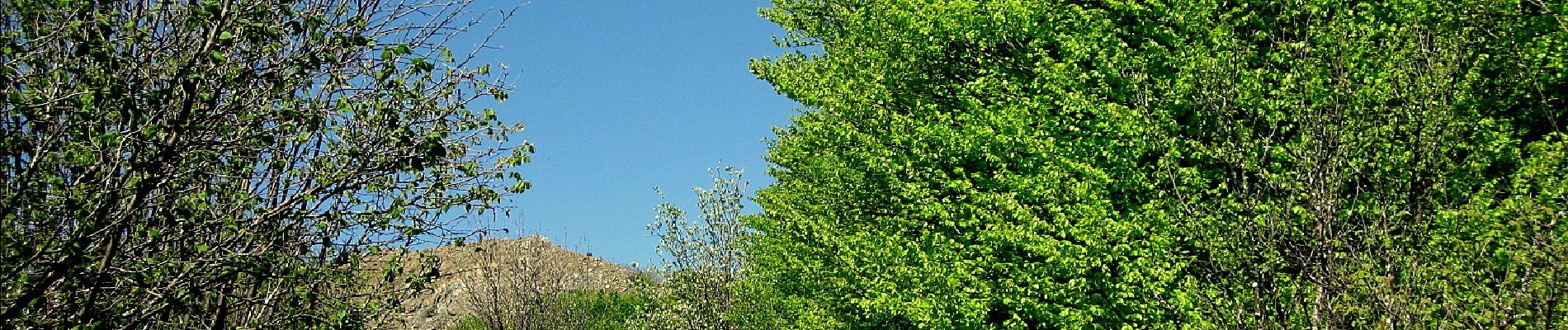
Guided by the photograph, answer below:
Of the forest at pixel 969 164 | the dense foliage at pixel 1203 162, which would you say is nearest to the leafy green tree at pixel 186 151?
the forest at pixel 969 164

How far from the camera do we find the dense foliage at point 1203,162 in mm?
14250

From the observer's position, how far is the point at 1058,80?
2070 centimetres

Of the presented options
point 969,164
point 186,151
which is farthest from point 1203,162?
point 186,151

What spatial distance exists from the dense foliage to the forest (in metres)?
0.07

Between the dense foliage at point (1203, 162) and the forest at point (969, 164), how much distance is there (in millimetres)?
74

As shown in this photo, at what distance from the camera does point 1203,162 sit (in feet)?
66.7

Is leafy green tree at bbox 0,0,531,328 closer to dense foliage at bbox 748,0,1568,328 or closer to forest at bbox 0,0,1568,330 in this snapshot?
forest at bbox 0,0,1568,330

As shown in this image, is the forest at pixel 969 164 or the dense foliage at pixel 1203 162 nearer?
the forest at pixel 969 164

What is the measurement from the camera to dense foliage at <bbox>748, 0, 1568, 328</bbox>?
14250mm

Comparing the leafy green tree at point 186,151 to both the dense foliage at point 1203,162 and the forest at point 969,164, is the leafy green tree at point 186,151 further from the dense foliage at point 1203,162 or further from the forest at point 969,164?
the dense foliage at point 1203,162

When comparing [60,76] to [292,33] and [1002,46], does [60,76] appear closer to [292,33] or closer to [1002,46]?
[292,33]

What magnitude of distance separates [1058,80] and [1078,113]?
2.32 ft

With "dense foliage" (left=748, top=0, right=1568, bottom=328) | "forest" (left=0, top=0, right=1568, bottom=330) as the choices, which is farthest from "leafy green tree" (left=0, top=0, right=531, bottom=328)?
"dense foliage" (left=748, top=0, right=1568, bottom=328)

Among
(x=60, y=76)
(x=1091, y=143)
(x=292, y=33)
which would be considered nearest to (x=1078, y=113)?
(x=1091, y=143)
